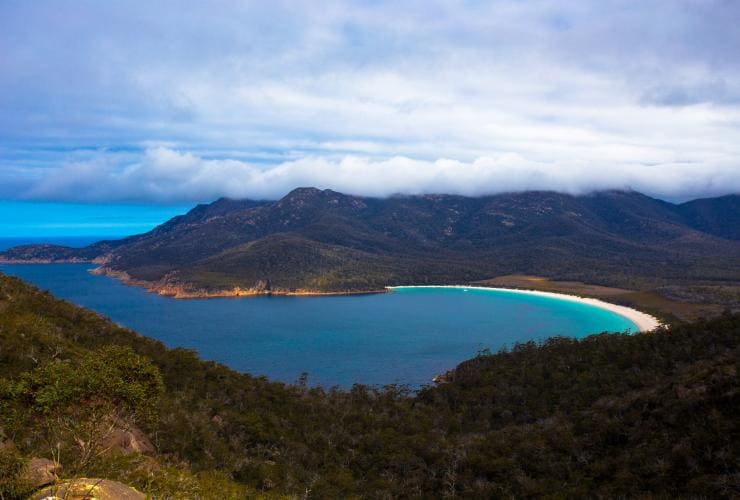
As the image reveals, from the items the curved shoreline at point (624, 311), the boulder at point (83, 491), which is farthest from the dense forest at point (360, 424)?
the curved shoreline at point (624, 311)

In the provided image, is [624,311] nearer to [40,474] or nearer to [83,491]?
[40,474]

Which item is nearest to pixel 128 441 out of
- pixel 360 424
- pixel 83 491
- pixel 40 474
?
pixel 40 474

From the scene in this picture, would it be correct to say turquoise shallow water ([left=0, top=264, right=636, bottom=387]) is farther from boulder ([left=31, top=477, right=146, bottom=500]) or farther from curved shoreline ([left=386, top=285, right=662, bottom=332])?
boulder ([left=31, top=477, right=146, bottom=500])

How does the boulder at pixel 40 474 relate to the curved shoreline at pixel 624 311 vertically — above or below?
above

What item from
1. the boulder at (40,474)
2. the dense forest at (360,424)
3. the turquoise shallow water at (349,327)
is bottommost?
the turquoise shallow water at (349,327)

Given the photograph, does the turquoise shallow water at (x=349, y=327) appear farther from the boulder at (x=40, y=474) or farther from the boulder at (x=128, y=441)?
the boulder at (x=40, y=474)

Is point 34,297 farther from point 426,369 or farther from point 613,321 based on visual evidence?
point 613,321
